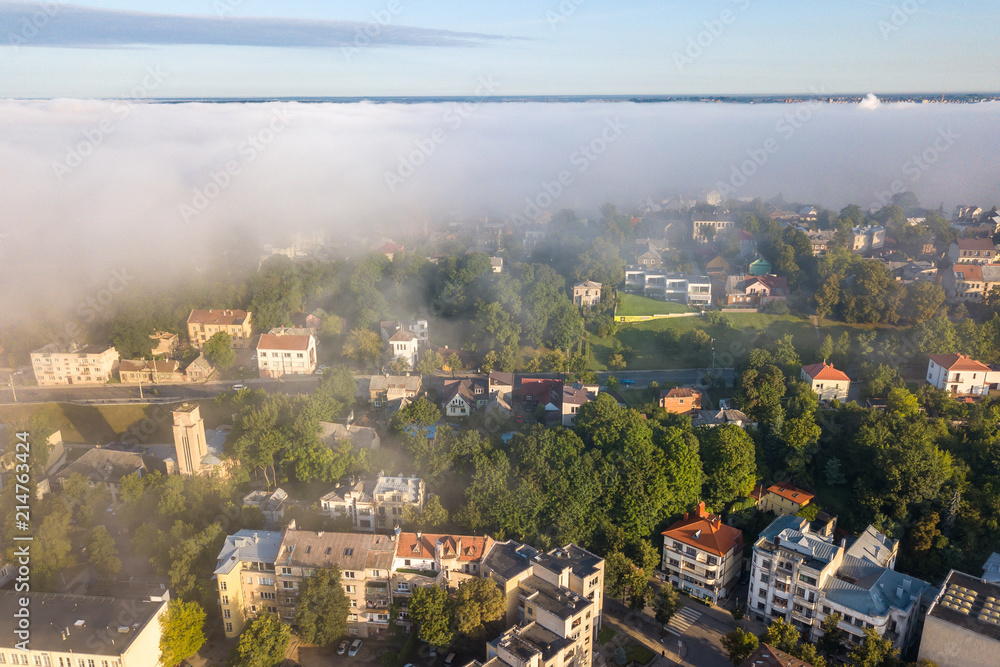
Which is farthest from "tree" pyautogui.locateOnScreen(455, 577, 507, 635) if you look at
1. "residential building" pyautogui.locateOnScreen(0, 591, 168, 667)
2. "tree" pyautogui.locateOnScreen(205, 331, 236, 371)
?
"tree" pyautogui.locateOnScreen(205, 331, 236, 371)

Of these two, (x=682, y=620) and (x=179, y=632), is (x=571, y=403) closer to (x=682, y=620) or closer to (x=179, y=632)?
(x=682, y=620)

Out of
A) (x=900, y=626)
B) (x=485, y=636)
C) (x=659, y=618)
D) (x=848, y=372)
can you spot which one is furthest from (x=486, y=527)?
(x=848, y=372)

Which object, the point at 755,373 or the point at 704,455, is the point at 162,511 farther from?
the point at 755,373

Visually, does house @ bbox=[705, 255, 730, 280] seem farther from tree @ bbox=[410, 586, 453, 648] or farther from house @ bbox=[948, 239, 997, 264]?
tree @ bbox=[410, 586, 453, 648]

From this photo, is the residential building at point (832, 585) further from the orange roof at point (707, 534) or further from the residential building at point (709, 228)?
the residential building at point (709, 228)

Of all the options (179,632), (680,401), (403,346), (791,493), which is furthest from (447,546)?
(403,346)

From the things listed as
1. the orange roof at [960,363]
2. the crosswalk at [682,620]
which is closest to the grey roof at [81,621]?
the crosswalk at [682,620]
